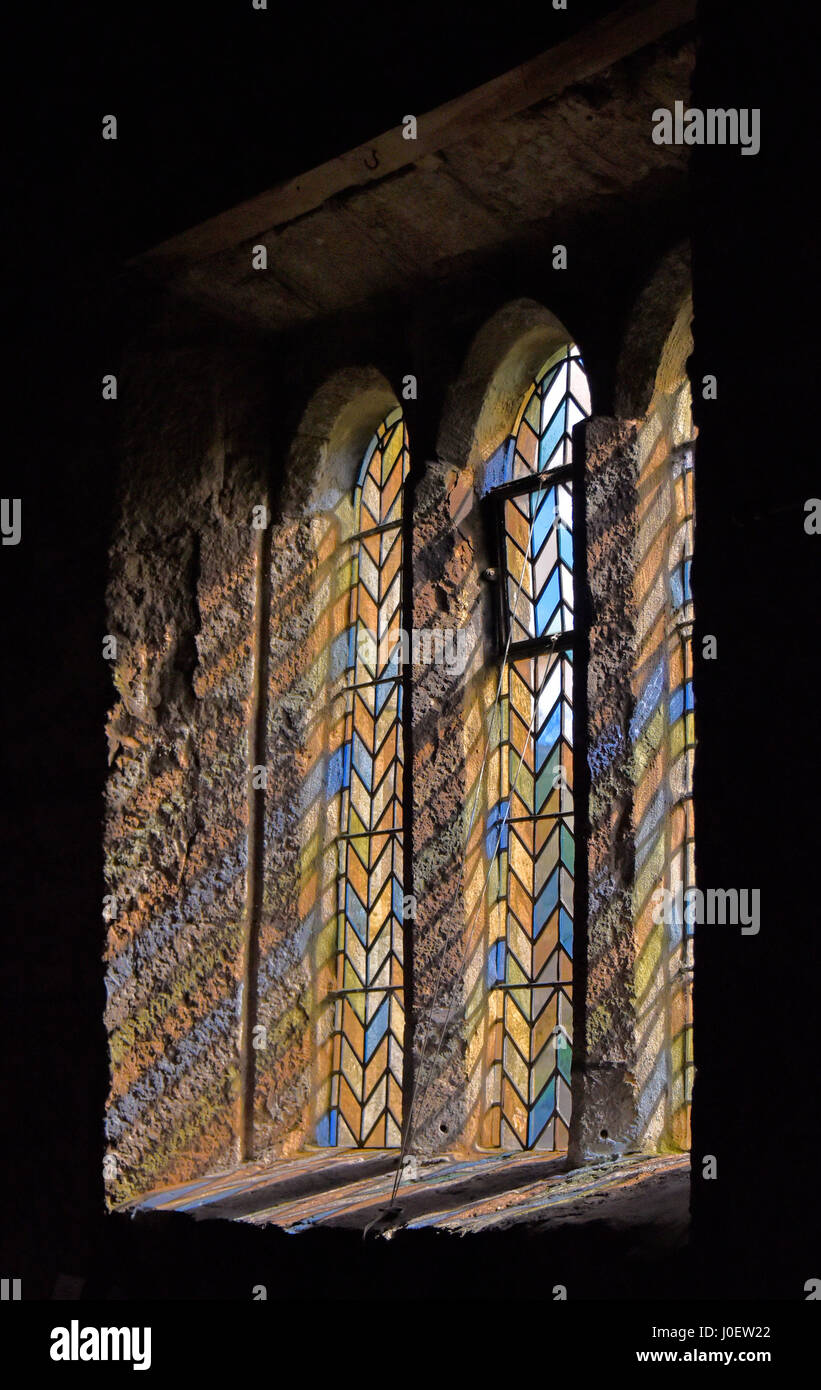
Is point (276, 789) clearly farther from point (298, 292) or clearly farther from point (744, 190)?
point (744, 190)

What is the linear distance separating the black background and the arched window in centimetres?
77

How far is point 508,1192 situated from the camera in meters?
3.86

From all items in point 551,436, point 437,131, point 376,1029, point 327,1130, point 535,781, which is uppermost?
point 437,131

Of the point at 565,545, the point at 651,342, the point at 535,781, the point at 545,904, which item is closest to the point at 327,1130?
the point at 545,904

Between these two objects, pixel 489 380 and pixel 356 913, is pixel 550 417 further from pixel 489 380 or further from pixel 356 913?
pixel 356 913

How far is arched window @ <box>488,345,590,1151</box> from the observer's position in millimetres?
4426

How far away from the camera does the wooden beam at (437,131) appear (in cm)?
354

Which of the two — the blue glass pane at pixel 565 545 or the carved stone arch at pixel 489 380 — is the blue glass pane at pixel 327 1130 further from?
the carved stone arch at pixel 489 380

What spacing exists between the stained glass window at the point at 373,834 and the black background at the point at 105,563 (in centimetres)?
74

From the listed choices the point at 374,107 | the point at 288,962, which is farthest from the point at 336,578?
the point at 374,107

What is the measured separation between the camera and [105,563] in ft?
16.3

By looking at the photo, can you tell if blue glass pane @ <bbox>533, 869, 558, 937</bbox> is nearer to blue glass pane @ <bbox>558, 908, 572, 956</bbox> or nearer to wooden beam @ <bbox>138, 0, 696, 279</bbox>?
blue glass pane @ <bbox>558, 908, 572, 956</bbox>

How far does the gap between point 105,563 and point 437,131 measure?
163 cm
